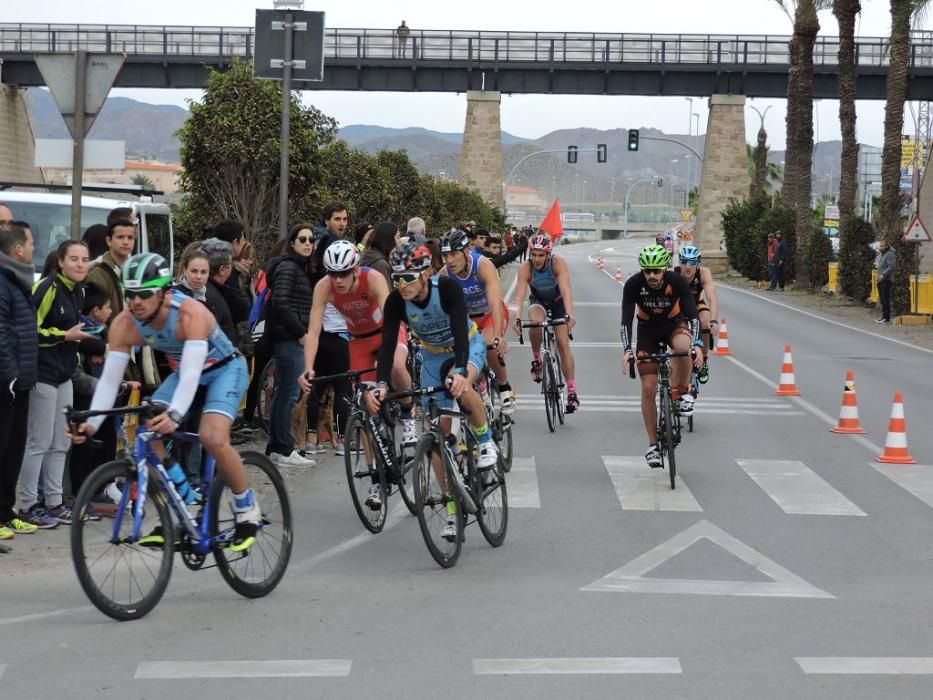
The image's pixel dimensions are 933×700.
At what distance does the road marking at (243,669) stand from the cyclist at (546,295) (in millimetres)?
8532

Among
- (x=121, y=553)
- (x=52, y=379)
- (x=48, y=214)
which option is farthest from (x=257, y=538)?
(x=48, y=214)

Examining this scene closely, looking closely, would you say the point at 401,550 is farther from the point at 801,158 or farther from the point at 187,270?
the point at 801,158

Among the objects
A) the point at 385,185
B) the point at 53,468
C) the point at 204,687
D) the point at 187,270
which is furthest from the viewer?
the point at 385,185

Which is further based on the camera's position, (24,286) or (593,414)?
(593,414)

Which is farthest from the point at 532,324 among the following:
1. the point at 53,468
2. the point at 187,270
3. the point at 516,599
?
the point at 516,599

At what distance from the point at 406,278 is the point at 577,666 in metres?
3.00

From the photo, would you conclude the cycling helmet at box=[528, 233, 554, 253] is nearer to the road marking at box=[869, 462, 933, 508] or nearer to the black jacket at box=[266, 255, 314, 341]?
the black jacket at box=[266, 255, 314, 341]

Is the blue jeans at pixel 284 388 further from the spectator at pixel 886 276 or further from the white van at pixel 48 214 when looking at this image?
the spectator at pixel 886 276

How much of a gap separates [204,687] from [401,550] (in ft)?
10.1

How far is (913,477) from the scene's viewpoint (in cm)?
1220

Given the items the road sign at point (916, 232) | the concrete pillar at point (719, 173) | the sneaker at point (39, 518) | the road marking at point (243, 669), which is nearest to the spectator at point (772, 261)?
the road sign at point (916, 232)

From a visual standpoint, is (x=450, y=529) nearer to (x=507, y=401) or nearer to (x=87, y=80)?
(x=507, y=401)

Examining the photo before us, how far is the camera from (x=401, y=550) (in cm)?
898

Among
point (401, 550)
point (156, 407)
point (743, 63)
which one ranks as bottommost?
point (401, 550)
